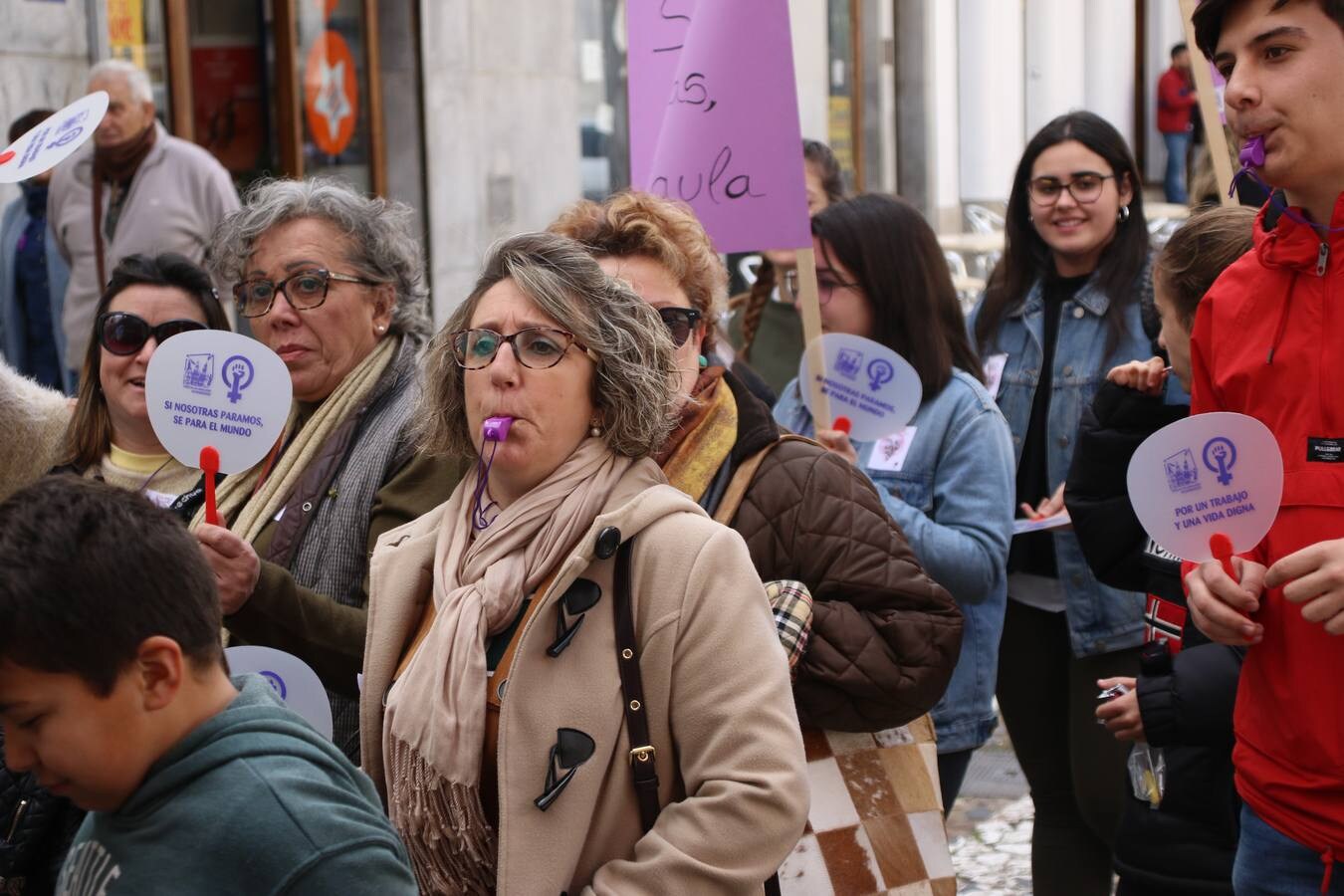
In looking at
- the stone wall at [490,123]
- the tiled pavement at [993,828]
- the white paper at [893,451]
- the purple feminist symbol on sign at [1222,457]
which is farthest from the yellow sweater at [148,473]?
the stone wall at [490,123]

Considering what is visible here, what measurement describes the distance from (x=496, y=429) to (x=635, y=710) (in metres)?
0.48

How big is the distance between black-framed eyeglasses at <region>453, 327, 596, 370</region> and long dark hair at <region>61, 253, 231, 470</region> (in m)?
1.28

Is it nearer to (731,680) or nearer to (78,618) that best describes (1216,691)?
(731,680)

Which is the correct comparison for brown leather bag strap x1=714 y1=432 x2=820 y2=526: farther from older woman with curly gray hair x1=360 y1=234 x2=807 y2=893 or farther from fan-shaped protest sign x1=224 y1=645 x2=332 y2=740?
fan-shaped protest sign x1=224 y1=645 x2=332 y2=740

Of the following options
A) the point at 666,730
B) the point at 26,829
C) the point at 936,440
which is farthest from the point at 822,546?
the point at 26,829

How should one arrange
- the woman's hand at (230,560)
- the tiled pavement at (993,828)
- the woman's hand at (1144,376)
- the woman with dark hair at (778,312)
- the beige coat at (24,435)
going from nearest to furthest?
the woman's hand at (230,560) → the woman's hand at (1144,376) → the beige coat at (24,435) → the tiled pavement at (993,828) → the woman with dark hair at (778,312)

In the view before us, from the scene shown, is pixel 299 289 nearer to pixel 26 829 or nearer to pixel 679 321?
pixel 679 321

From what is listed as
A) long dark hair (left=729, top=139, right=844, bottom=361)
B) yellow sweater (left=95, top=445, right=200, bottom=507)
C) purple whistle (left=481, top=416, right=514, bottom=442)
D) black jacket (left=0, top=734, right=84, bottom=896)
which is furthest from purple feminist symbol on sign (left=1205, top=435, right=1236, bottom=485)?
long dark hair (left=729, top=139, right=844, bottom=361)

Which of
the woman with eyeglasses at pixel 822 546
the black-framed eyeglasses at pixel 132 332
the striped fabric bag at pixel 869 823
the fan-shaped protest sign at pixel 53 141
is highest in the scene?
the fan-shaped protest sign at pixel 53 141

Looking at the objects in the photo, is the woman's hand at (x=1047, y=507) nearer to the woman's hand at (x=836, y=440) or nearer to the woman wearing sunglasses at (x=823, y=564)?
the woman's hand at (x=836, y=440)

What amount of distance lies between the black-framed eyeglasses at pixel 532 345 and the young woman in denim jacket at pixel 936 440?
1227 mm

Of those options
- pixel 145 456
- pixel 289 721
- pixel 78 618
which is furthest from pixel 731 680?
pixel 145 456

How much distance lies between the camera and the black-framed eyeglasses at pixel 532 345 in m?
2.71

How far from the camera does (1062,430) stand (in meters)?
4.59
